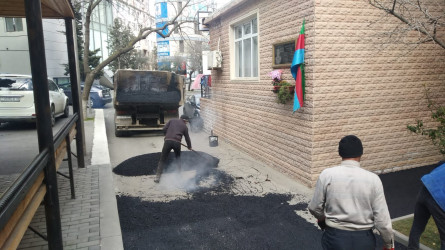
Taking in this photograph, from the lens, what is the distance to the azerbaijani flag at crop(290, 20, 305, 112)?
21.3ft

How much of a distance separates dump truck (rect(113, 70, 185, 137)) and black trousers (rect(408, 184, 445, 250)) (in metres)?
9.99

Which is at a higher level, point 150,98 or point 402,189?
point 150,98

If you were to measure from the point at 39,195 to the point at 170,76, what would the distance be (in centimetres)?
1082

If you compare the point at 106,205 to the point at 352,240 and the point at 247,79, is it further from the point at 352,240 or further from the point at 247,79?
the point at 247,79

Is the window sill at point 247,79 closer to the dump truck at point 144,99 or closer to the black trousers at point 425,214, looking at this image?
the dump truck at point 144,99

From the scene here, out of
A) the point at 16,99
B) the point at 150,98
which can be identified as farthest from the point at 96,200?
the point at 16,99

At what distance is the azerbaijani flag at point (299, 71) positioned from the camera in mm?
6480

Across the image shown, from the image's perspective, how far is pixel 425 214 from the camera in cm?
A: 342

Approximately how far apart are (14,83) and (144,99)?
430 centimetres

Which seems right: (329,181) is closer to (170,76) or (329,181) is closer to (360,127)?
(360,127)

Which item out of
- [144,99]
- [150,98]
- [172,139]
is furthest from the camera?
[150,98]

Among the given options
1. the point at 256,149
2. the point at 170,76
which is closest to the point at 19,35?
the point at 170,76

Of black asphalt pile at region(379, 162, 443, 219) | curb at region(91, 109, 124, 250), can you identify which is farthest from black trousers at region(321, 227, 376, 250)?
black asphalt pile at region(379, 162, 443, 219)

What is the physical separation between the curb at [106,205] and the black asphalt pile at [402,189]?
4.10 meters
